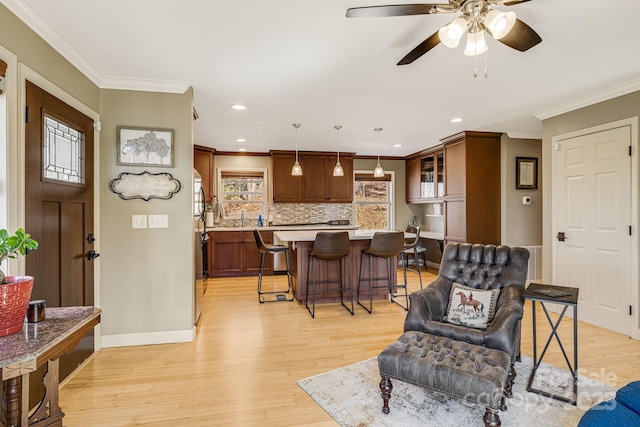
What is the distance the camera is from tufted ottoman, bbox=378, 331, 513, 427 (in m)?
1.66

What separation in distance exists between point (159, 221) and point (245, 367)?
4.96ft

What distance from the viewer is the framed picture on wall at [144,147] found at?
117 inches

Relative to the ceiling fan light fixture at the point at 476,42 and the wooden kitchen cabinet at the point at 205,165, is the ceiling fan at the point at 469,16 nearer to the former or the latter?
the ceiling fan light fixture at the point at 476,42

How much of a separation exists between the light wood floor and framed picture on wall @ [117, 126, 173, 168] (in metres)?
1.68

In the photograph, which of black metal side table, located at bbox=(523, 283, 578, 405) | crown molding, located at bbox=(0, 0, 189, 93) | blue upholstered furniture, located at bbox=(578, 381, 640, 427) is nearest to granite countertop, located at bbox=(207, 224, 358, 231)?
crown molding, located at bbox=(0, 0, 189, 93)

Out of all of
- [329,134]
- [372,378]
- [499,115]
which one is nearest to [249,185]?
[329,134]

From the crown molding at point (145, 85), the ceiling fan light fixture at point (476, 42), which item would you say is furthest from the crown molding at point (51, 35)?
the ceiling fan light fixture at point (476, 42)

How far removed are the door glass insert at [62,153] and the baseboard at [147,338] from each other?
1.42m

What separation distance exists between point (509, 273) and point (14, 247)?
2973 mm

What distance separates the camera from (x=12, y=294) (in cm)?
130

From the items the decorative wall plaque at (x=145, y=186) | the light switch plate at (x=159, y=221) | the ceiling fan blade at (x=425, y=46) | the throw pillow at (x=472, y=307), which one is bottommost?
the throw pillow at (x=472, y=307)

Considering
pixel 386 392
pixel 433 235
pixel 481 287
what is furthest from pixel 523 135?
pixel 386 392

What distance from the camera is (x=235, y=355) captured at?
2.80m

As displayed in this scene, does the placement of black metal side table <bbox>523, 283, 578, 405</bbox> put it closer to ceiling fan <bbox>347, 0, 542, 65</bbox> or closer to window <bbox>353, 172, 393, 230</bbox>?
ceiling fan <bbox>347, 0, 542, 65</bbox>
